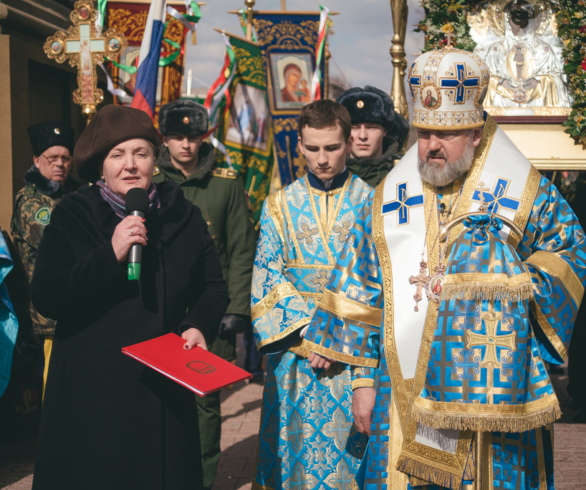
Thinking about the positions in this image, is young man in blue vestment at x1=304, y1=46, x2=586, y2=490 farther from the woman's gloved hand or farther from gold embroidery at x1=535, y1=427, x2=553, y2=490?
the woman's gloved hand

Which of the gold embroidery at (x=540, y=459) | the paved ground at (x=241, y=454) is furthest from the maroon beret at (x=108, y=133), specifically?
the paved ground at (x=241, y=454)

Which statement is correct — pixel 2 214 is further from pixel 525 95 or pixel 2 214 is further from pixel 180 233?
pixel 525 95

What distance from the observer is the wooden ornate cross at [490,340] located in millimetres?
2406

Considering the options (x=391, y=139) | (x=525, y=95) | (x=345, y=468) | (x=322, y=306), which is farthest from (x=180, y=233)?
(x=525, y=95)

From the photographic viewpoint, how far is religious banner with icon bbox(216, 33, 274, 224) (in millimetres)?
7195

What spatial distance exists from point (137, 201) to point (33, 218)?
2916 millimetres

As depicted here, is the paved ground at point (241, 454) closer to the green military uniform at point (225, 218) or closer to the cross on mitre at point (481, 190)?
the green military uniform at point (225, 218)

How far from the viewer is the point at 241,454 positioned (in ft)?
18.3

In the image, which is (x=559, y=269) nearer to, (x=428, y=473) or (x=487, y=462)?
(x=487, y=462)

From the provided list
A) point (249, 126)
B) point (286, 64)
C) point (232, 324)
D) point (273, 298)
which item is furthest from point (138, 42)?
point (273, 298)

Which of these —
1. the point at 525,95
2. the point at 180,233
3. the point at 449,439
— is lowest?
the point at 449,439

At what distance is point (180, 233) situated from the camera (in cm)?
285

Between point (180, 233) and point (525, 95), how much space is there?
3.61m

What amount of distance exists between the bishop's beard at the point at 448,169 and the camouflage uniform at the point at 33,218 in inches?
124
